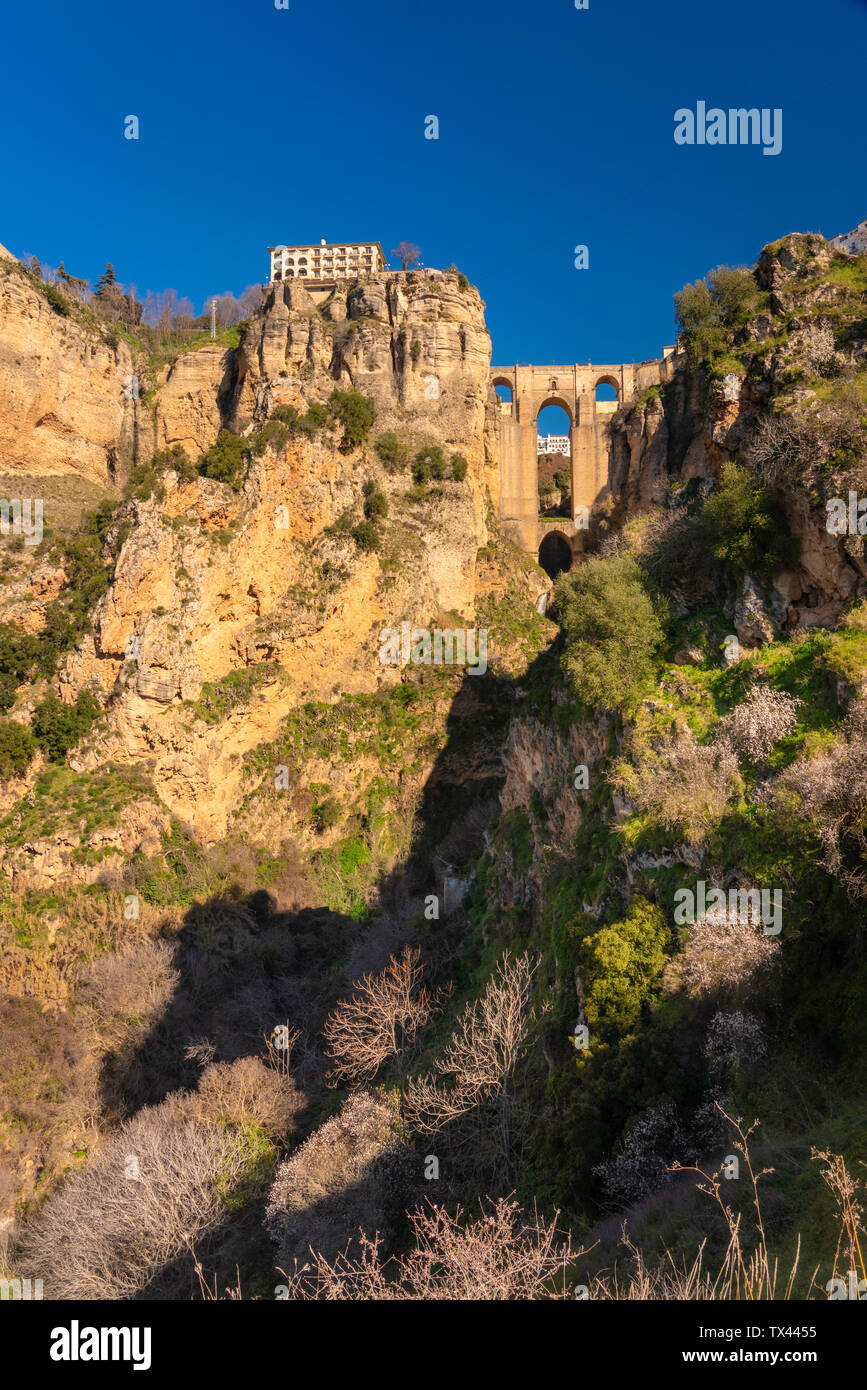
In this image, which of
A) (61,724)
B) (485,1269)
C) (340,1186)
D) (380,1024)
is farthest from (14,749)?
(485,1269)

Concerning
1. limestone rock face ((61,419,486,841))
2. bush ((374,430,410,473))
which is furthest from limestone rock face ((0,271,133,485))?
bush ((374,430,410,473))

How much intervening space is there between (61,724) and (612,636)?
68.7 feet

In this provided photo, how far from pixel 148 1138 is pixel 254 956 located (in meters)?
8.47

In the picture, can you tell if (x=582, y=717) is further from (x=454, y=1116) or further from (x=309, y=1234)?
(x=309, y=1234)

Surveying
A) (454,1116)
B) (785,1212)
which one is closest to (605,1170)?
(785,1212)

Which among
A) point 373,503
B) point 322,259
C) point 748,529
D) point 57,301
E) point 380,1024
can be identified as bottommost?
point 380,1024

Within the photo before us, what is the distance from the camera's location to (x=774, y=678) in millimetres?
13297

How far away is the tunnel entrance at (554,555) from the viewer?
4591 centimetres

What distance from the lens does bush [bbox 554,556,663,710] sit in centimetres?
1573

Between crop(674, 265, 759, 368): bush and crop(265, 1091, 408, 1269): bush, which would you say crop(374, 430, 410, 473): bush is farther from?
crop(265, 1091, 408, 1269): bush

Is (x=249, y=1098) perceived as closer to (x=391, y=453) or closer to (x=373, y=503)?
(x=373, y=503)

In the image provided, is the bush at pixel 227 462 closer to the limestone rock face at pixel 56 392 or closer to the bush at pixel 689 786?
the limestone rock face at pixel 56 392

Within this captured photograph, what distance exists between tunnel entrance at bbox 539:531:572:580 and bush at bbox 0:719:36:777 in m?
28.4

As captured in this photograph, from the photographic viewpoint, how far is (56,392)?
37906 millimetres
